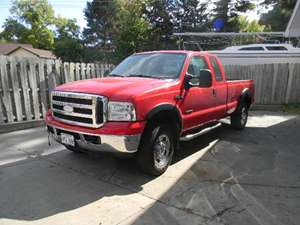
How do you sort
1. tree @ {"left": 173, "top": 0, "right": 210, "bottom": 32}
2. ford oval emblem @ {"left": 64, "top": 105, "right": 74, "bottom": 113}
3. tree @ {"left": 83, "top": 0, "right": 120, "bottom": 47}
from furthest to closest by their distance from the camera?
1. tree @ {"left": 83, "top": 0, "right": 120, "bottom": 47}
2. tree @ {"left": 173, "top": 0, "right": 210, "bottom": 32}
3. ford oval emblem @ {"left": 64, "top": 105, "right": 74, "bottom": 113}

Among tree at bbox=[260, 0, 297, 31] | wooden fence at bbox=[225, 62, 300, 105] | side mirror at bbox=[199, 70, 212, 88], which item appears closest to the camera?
side mirror at bbox=[199, 70, 212, 88]

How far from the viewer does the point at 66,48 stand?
30.1 metres

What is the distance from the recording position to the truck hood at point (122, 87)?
13.2ft

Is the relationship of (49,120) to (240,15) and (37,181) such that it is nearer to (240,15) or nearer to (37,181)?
(37,181)

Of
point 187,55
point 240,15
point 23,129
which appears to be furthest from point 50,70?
point 240,15

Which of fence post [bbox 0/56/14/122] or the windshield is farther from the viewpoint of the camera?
fence post [bbox 0/56/14/122]

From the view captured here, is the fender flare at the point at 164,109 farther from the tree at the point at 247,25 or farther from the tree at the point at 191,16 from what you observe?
the tree at the point at 247,25

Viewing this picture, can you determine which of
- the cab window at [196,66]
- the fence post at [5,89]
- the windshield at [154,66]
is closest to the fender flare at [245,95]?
the cab window at [196,66]

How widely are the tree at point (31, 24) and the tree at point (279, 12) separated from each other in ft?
122

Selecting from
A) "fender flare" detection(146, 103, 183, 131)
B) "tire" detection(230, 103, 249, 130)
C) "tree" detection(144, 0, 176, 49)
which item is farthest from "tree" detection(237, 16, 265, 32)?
"fender flare" detection(146, 103, 183, 131)

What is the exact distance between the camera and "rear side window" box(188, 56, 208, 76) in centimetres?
539

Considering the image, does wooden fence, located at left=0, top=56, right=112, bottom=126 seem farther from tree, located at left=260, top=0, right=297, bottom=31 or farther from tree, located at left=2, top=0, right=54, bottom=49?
tree, located at left=2, top=0, right=54, bottom=49

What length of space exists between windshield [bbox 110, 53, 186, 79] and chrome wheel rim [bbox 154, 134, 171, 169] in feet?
3.54

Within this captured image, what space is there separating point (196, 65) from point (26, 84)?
4.65m
